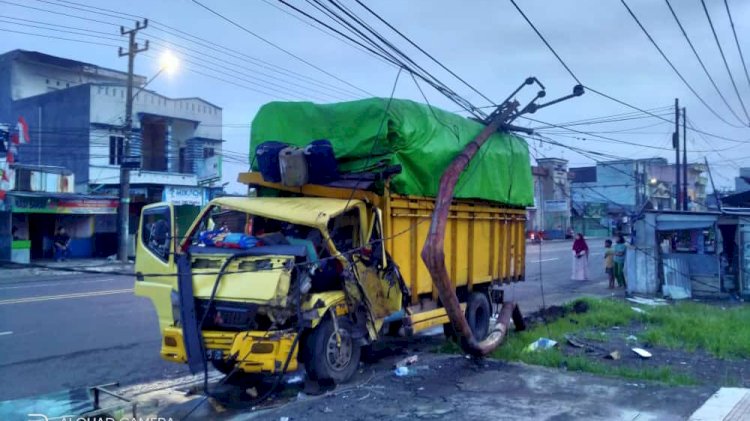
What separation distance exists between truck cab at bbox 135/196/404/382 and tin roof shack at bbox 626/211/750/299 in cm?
1219

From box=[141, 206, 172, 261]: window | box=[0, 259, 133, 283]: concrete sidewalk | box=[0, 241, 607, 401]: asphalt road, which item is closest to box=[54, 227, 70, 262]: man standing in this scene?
box=[0, 259, 133, 283]: concrete sidewalk

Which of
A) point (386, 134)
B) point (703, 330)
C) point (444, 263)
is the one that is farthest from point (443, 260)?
point (703, 330)

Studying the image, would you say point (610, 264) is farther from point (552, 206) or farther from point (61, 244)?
point (552, 206)

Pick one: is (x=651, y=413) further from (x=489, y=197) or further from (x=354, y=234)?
(x=489, y=197)

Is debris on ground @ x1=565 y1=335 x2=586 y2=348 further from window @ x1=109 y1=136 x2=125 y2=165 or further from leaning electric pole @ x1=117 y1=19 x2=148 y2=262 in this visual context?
window @ x1=109 y1=136 x2=125 y2=165

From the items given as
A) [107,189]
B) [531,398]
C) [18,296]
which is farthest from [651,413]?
[107,189]

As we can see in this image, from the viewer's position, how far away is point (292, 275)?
7.02m

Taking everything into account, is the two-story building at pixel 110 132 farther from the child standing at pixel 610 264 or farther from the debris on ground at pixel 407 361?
the debris on ground at pixel 407 361

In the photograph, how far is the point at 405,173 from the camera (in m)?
8.53

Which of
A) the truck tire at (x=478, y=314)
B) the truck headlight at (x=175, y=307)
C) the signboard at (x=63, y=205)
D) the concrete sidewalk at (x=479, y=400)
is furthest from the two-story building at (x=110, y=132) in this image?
the concrete sidewalk at (x=479, y=400)

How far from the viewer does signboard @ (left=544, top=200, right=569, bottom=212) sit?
64125 mm

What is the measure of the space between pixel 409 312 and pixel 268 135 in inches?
127

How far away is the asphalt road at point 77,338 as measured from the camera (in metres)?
8.23

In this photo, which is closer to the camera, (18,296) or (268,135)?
(268,135)
